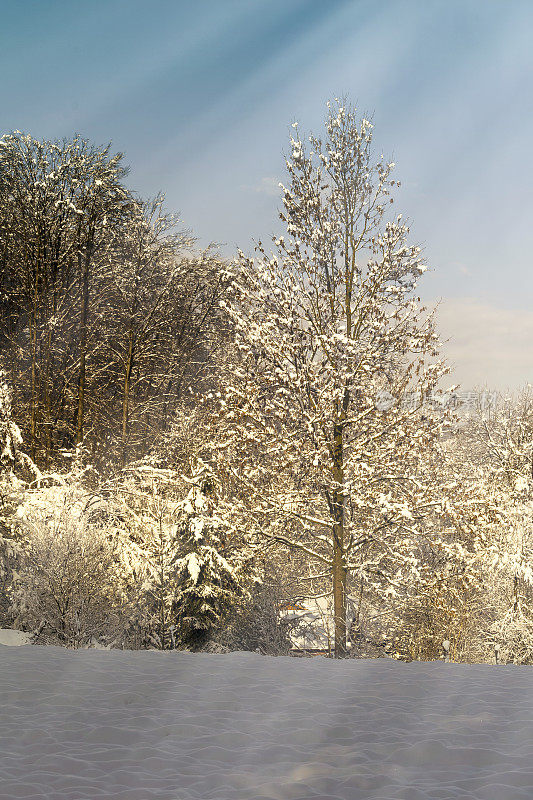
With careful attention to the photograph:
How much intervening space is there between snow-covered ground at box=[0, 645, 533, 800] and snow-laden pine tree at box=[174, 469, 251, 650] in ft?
23.5

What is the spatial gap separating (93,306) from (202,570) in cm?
782

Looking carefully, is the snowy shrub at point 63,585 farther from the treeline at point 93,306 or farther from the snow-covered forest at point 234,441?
the treeline at point 93,306

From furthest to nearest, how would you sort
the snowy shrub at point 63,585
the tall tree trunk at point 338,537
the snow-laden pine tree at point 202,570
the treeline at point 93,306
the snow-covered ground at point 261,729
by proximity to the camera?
the treeline at point 93,306
the snow-laden pine tree at point 202,570
the tall tree trunk at point 338,537
the snowy shrub at point 63,585
the snow-covered ground at point 261,729

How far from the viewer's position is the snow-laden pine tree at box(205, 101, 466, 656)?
1305 cm

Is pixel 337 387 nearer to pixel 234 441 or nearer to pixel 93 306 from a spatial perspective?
pixel 234 441

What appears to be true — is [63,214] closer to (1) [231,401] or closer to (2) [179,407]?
(2) [179,407]

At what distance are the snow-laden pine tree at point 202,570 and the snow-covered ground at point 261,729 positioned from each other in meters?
7.16

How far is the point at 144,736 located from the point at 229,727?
0.58 metres

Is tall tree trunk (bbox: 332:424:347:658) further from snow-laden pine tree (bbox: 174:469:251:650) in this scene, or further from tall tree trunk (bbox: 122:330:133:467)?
tall tree trunk (bbox: 122:330:133:467)

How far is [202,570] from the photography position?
14.9 meters

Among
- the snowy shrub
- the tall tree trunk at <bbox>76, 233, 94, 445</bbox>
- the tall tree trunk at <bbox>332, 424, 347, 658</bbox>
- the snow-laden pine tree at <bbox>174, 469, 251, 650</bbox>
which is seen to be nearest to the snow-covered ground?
the snowy shrub

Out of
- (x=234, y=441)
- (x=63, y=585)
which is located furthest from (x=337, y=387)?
(x=63, y=585)

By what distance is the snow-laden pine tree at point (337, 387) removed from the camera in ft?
42.8

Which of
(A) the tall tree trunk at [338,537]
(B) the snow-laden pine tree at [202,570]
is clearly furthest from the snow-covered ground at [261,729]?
(B) the snow-laden pine tree at [202,570]
